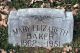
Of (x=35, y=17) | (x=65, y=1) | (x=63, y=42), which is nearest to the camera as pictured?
(x=35, y=17)

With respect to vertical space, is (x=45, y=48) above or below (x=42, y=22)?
below

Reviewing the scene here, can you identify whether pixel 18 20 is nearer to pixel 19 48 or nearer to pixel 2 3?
pixel 19 48

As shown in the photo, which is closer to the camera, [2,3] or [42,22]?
[42,22]

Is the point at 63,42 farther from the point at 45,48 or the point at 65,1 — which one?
the point at 65,1

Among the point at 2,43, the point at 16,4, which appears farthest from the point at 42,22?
the point at 16,4

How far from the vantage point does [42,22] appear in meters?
4.24

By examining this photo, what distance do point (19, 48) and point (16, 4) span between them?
1080 mm

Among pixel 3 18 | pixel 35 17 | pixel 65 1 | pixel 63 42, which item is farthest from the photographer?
pixel 65 1

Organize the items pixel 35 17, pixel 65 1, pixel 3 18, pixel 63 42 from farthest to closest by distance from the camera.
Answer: pixel 65 1 < pixel 3 18 < pixel 63 42 < pixel 35 17

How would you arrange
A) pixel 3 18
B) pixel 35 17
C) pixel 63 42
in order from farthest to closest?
pixel 3 18, pixel 63 42, pixel 35 17

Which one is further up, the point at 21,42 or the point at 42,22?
the point at 42,22

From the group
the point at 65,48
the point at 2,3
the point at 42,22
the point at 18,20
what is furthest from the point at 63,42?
the point at 2,3

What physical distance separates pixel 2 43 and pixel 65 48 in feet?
3.33

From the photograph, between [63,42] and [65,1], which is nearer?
[63,42]
